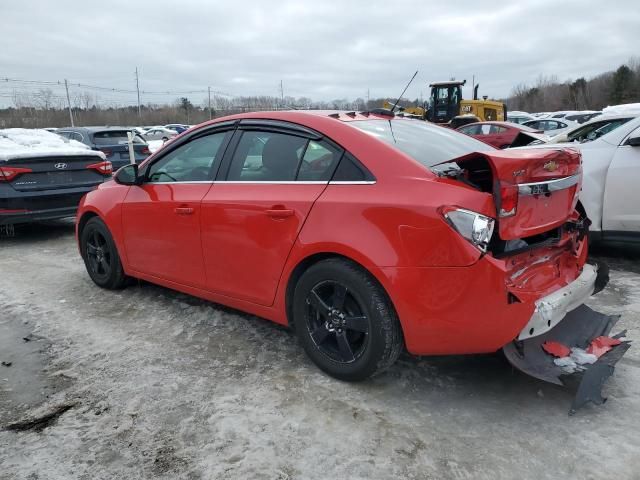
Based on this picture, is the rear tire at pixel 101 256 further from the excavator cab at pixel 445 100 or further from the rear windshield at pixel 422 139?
the excavator cab at pixel 445 100

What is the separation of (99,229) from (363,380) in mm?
2954

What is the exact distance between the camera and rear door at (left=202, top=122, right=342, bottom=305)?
2.96m

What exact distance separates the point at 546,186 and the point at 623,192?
276cm

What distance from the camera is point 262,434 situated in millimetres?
2465

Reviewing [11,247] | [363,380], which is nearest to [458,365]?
[363,380]

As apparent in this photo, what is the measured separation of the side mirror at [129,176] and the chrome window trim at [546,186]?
2966 millimetres

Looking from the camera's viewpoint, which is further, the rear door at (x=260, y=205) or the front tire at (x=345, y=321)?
the rear door at (x=260, y=205)

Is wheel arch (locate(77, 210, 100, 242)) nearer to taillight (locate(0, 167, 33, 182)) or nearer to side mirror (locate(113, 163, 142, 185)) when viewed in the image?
side mirror (locate(113, 163, 142, 185))

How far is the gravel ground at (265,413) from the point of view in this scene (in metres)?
2.24

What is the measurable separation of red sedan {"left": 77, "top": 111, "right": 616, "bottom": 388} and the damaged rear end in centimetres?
1

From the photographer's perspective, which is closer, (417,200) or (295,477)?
(295,477)

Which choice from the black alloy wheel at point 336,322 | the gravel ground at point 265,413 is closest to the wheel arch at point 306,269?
the black alloy wheel at point 336,322

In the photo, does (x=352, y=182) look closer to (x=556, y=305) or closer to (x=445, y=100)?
(x=556, y=305)

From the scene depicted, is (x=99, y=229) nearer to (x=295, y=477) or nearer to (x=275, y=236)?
Result: (x=275, y=236)
